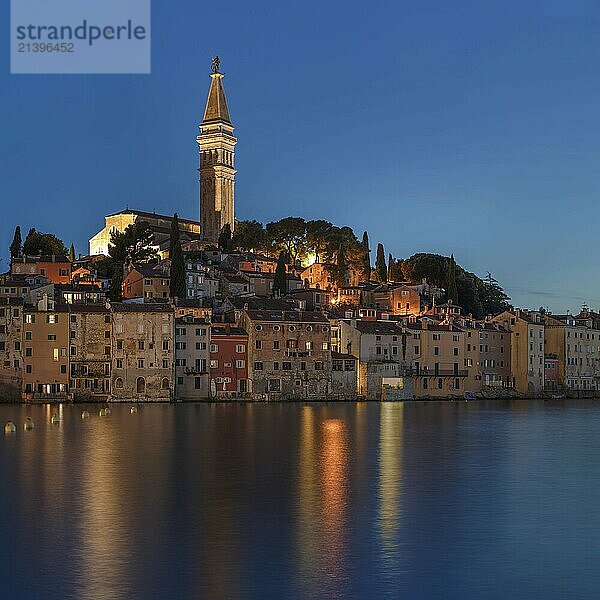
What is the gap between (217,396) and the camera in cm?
6744

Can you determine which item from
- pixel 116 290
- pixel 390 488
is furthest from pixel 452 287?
pixel 390 488

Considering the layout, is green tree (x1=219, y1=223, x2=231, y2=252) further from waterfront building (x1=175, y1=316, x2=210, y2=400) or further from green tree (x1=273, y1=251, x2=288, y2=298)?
waterfront building (x1=175, y1=316, x2=210, y2=400)

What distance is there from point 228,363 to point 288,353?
4.55 metres

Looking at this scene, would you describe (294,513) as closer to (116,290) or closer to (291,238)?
(116,290)

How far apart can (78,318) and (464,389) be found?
33397mm

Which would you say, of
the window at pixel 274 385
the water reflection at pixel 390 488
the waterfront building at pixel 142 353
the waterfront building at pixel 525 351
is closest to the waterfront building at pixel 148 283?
the waterfront building at pixel 142 353

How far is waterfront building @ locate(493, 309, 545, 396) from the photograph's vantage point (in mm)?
83812

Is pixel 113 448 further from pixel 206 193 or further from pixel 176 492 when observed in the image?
pixel 206 193

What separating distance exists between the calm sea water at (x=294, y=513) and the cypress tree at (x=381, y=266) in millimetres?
58865

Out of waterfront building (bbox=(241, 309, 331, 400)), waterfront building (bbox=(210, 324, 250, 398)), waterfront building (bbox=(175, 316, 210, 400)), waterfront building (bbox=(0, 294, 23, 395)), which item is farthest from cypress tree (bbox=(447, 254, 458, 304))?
waterfront building (bbox=(0, 294, 23, 395))

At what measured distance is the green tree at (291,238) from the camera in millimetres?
104562

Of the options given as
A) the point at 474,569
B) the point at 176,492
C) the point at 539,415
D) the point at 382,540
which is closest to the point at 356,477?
the point at 176,492

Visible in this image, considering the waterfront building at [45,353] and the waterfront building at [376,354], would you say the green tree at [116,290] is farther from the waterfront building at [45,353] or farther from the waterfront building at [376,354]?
the waterfront building at [376,354]

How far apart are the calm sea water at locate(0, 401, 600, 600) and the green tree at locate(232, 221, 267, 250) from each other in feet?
195
